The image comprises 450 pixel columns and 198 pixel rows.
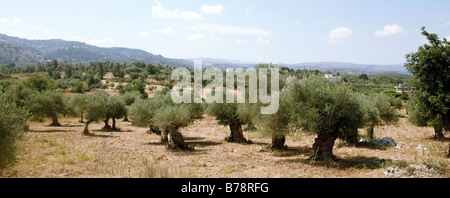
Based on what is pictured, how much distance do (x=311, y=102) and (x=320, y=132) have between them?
1.84m

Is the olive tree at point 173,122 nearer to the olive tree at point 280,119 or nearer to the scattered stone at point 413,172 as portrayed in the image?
the olive tree at point 280,119

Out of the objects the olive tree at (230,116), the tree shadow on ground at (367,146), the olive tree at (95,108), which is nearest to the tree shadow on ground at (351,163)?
the tree shadow on ground at (367,146)

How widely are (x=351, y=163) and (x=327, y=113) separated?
3534mm

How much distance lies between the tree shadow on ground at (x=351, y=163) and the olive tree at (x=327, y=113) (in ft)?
1.75

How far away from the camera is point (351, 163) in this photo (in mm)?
15164

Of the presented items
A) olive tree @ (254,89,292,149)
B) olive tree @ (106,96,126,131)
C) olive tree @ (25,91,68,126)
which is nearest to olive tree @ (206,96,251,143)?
olive tree @ (254,89,292,149)

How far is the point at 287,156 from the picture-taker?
18266 millimetres

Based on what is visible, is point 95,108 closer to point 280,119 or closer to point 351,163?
point 280,119

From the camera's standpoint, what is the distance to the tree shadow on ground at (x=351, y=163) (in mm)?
14372

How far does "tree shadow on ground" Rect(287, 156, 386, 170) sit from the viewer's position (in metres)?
14.4

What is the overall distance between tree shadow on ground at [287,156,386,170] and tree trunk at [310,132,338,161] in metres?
0.42

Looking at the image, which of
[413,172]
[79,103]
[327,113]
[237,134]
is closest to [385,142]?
[413,172]
